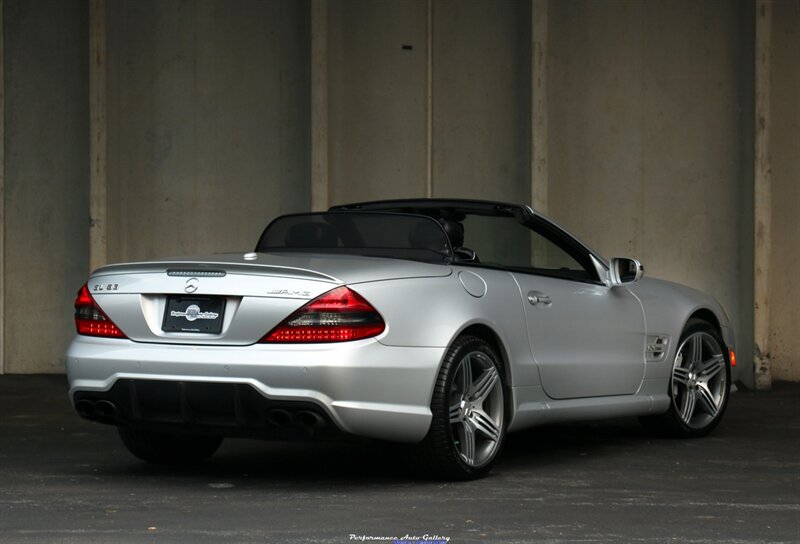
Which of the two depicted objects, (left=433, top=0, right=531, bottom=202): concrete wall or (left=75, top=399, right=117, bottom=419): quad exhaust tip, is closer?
(left=75, top=399, right=117, bottom=419): quad exhaust tip

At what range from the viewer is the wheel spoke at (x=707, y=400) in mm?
8195

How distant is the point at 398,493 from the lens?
5766 millimetres

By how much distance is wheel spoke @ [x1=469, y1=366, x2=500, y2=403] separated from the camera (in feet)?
20.3

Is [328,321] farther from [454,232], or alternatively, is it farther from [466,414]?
[454,232]

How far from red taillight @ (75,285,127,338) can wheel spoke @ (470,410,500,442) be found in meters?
1.56

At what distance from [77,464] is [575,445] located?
2.70 metres

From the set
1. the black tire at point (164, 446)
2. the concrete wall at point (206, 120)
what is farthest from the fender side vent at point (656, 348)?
the concrete wall at point (206, 120)

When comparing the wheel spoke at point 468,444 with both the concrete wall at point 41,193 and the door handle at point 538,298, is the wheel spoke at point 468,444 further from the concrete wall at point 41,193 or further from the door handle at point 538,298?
the concrete wall at point 41,193

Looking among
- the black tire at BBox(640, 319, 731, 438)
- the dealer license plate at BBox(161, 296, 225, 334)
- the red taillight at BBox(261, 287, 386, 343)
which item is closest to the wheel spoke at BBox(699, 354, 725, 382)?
the black tire at BBox(640, 319, 731, 438)

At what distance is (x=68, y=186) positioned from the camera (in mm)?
13188

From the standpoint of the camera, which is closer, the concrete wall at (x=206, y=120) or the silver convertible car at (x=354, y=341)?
the silver convertible car at (x=354, y=341)

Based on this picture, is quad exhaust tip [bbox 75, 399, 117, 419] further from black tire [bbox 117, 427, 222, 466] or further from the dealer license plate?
black tire [bbox 117, 427, 222, 466]

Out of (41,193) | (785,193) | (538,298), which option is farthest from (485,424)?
(41,193)

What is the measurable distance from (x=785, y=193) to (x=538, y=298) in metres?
6.44
